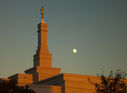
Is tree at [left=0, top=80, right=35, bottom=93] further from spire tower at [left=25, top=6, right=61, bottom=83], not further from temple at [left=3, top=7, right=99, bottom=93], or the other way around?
spire tower at [left=25, top=6, right=61, bottom=83]

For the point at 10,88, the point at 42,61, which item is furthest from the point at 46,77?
the point at 10,88

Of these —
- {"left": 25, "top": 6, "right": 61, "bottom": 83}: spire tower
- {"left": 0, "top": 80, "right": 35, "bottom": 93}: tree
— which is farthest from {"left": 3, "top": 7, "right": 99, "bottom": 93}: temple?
{"left": 0, "top": 80, "right": 35, "bottom": 93}: tree

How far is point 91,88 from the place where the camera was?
72188 millimetres

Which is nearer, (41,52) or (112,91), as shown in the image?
(112,91)

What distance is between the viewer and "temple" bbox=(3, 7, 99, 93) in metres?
69.2

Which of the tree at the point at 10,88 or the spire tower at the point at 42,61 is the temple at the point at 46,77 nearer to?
the spire tower at the point at 42,61

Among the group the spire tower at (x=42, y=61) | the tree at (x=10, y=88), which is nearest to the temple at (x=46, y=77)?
the spire tower at (x=42, y=61)

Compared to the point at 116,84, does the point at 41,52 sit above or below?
above

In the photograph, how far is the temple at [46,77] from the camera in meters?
69.2

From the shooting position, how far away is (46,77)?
78.2m

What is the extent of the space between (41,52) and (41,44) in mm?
1949

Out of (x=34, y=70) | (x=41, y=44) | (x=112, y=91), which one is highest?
(x=41, y=44)

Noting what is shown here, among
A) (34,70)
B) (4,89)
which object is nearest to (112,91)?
(4,89)

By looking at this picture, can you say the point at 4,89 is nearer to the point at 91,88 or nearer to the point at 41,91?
the point at 41,91
